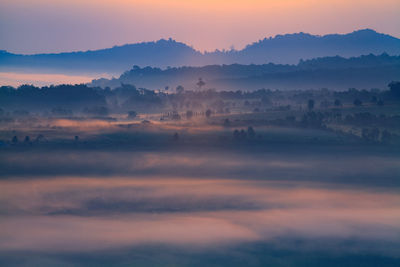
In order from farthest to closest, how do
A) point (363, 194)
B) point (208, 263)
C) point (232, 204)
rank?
point (363, 194), point (232, 204), point (208, 263)

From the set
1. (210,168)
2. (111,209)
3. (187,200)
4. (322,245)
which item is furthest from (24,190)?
(322,245)

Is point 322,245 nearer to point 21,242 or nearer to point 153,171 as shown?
point 21,242

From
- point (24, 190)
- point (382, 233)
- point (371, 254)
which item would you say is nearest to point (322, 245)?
point (371, 254)

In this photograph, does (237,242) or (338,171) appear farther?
(338,171)

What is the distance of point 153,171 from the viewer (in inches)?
7313

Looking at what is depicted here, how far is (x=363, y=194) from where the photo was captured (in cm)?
16262

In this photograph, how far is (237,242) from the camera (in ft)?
345

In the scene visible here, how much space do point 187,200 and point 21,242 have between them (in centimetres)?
5180

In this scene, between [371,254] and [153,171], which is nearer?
[371,254]

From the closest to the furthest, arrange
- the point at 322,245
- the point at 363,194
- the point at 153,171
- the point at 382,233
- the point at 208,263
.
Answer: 1. the point at 208,263
2. the point at 322,245
3. the point at 382,233
4. the point at 363,194
5. the point at 153,171

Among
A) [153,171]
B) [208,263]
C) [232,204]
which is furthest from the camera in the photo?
[153,171]

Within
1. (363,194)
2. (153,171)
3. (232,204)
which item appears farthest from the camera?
(153,171)

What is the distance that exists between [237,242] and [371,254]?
22.2m

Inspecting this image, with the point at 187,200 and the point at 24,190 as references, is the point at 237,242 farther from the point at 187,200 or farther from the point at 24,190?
the point at 24,190
